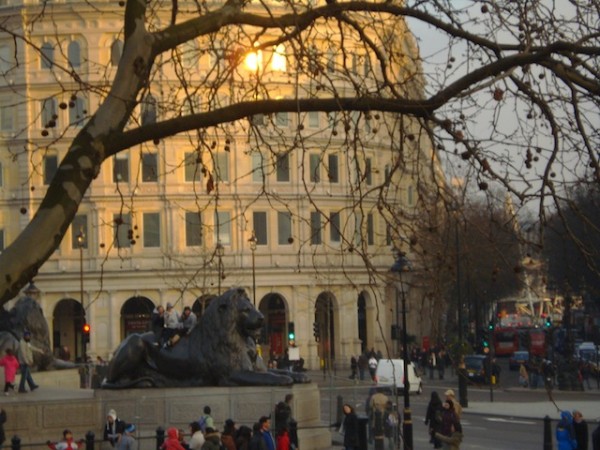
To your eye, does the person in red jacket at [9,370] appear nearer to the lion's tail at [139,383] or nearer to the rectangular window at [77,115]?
the lion's tail at [139,383]

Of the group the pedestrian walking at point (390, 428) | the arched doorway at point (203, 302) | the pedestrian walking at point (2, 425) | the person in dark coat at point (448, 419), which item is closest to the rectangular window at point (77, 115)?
the arched doorway at point (203, 302)

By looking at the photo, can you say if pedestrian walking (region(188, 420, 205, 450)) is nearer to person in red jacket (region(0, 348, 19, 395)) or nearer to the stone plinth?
the stone plinth

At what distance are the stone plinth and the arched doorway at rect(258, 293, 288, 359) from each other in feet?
188

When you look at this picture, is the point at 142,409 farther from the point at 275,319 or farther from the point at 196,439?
the point at 275,319

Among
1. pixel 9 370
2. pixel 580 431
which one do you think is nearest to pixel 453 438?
pixel 580 431

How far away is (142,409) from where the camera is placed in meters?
25.6

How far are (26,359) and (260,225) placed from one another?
5112 centimetres

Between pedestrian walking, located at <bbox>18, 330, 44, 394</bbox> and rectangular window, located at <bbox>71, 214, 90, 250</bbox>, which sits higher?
rectangular window, located at <bbox>71, 214, 90, 250</bbox>

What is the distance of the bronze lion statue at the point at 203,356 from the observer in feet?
86.4

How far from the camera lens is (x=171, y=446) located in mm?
20078

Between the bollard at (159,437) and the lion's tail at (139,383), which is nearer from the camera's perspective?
the bollard at (159,437)

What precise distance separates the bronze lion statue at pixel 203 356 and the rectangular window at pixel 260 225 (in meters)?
55.3

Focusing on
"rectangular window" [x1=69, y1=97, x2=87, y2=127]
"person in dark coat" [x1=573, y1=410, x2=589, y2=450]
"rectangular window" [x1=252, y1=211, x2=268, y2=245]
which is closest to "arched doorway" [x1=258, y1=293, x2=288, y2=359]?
"rectangular window" [x1=252, y1=211, x2=268, y2=245]

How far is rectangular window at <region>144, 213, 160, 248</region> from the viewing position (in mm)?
81562
